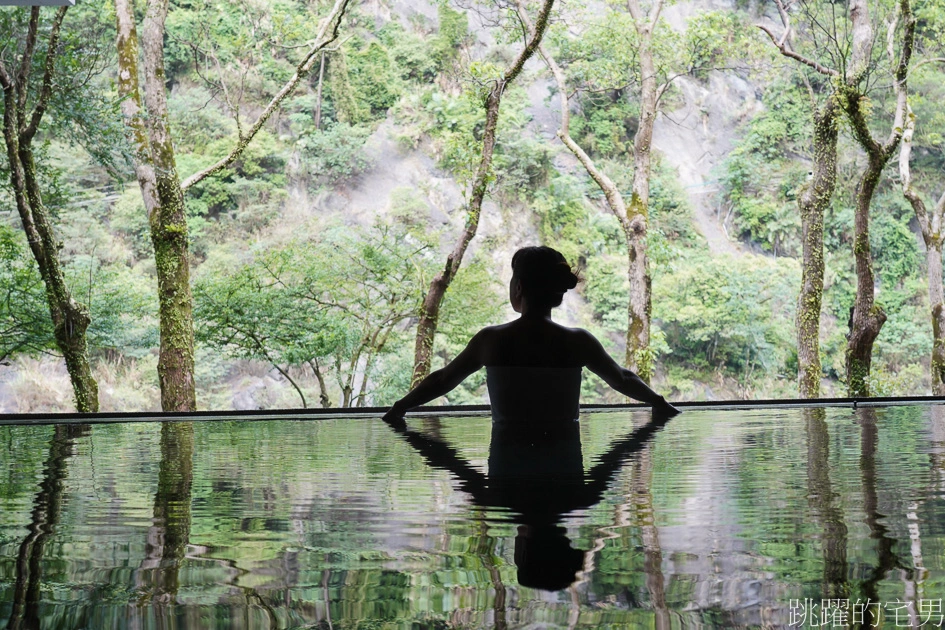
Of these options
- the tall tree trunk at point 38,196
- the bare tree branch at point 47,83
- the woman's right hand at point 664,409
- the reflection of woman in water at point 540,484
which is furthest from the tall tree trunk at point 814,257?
the reflection of woman in water at point 540,484

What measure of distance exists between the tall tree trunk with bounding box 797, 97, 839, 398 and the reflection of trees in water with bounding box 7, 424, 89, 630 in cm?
778

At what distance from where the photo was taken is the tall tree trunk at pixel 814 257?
8.63m

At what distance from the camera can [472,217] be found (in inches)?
310

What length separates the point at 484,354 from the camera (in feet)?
5.90

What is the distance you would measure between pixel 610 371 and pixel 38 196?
18.6 ft

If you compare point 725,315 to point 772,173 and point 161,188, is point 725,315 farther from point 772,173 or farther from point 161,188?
point 161,188

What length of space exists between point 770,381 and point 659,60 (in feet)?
20.3

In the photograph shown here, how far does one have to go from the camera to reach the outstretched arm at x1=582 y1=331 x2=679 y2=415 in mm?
1791

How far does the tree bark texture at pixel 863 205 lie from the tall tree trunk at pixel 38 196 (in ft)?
18.2

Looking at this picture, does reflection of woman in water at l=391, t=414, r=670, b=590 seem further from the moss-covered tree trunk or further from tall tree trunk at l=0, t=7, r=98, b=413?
the moss-covered tree trunk

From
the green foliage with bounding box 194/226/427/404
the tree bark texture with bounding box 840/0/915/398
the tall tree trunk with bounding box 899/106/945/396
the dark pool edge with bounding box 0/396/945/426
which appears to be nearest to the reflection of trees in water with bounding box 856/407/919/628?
the dark pool edge with bounding box 0/396/945/426

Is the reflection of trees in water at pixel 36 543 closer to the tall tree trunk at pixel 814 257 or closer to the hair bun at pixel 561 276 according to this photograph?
the hair bun at pixel 561 276

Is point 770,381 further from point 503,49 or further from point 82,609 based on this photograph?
point 82,609

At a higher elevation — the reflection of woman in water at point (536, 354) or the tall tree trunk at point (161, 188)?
the tall tree trunk at point (161, 188)
